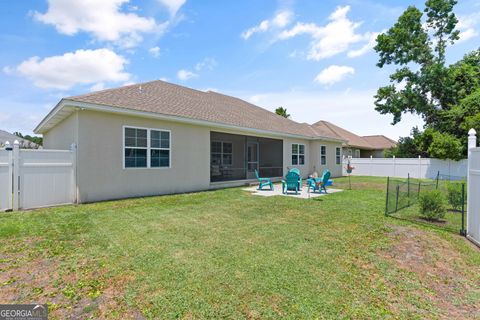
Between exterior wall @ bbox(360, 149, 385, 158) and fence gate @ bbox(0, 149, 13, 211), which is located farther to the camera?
exterior wall @ bbox(360, 149, 385, 158)

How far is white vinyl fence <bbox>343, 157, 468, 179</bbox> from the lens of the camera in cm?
2167

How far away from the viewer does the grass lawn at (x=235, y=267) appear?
114 inches

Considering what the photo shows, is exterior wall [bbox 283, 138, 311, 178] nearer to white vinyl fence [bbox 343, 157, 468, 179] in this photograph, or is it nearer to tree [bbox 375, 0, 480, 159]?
white vinyl fence [bbox 343, 157, 468, 179]

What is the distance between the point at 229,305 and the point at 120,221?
4.65m

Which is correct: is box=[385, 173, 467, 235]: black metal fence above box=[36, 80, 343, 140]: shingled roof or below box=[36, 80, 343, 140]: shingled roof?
below

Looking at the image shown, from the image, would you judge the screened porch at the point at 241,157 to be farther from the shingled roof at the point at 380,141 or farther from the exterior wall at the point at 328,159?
the shingled roof at the point at 380,141

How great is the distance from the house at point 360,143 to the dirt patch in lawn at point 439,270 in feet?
88.1

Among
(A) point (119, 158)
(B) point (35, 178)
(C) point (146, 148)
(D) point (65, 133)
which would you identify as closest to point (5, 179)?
(B) point (35, 178)

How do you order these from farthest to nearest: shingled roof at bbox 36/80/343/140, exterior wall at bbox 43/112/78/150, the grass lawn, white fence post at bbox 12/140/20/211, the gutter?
shingled roof at bbox 36/80/343/140 → exterior wall at bbox 43/112/78/150 → the gutter → white fence post at bbox 12/140/20/211 → the grass lawn

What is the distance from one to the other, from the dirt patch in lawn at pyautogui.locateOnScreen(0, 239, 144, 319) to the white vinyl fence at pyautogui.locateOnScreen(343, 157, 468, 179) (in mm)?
26129

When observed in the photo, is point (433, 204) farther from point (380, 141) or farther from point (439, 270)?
point (380, 141)

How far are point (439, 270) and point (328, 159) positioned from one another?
60.8ft

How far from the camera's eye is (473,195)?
17.7 ft

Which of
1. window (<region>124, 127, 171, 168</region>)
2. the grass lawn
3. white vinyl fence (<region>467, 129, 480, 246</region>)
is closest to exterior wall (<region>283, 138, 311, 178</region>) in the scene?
window (<region>124, 127, 171, 168</region>)
